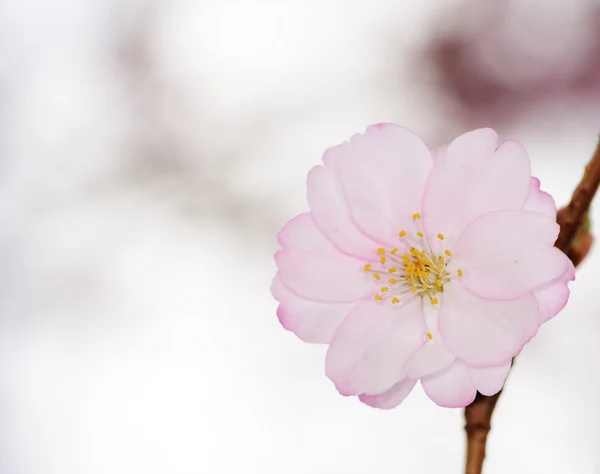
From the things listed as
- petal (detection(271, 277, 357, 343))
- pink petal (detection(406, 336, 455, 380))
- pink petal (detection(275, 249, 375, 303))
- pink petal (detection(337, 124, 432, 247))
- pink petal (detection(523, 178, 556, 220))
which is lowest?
pink petal (detection(406, 336, 455, 380))

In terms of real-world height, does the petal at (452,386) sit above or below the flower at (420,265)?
below

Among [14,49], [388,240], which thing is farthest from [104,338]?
[388,240]

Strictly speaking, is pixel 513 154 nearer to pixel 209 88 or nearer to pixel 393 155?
pixel 393 155
